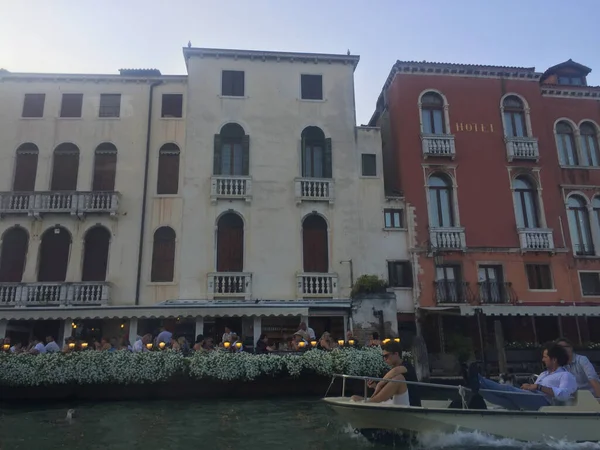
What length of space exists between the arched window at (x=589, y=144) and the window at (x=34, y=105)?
23.9 meters

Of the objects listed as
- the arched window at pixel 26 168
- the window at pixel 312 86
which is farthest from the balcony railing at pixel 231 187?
the arched window at pixel 26 168

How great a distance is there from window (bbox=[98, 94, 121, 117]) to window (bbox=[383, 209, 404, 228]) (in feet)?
39.2

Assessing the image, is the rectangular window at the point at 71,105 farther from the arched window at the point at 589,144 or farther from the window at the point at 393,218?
the arched window at the point at 589,144

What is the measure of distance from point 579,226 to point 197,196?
54.8 feet

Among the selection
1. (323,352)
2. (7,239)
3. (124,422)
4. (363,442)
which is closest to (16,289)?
(7,239)

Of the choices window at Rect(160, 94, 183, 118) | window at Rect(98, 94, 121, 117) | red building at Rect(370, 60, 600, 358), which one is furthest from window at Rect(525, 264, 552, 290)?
window at Rect(98, 94, 121, 117)

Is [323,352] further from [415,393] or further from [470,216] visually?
[470,216]

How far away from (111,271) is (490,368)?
1436 cm

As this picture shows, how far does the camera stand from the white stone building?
1856cm

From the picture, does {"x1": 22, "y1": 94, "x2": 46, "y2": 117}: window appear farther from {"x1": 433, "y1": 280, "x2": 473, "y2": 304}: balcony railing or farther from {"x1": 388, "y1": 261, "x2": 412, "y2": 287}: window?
{"x1": 433, "y1": 280, "x2": 473, "y2": 304}: balcony railing

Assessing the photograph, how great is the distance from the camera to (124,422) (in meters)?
10.2

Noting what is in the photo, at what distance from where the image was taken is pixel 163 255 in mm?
19281

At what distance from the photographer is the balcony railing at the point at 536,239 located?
2045 cm

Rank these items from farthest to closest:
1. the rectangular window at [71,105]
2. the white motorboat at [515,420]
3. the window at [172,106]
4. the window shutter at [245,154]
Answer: the window at [172,106], the rectangular window at [71,105], the window shutter at [245,154], the white motorboat at [515,420]
